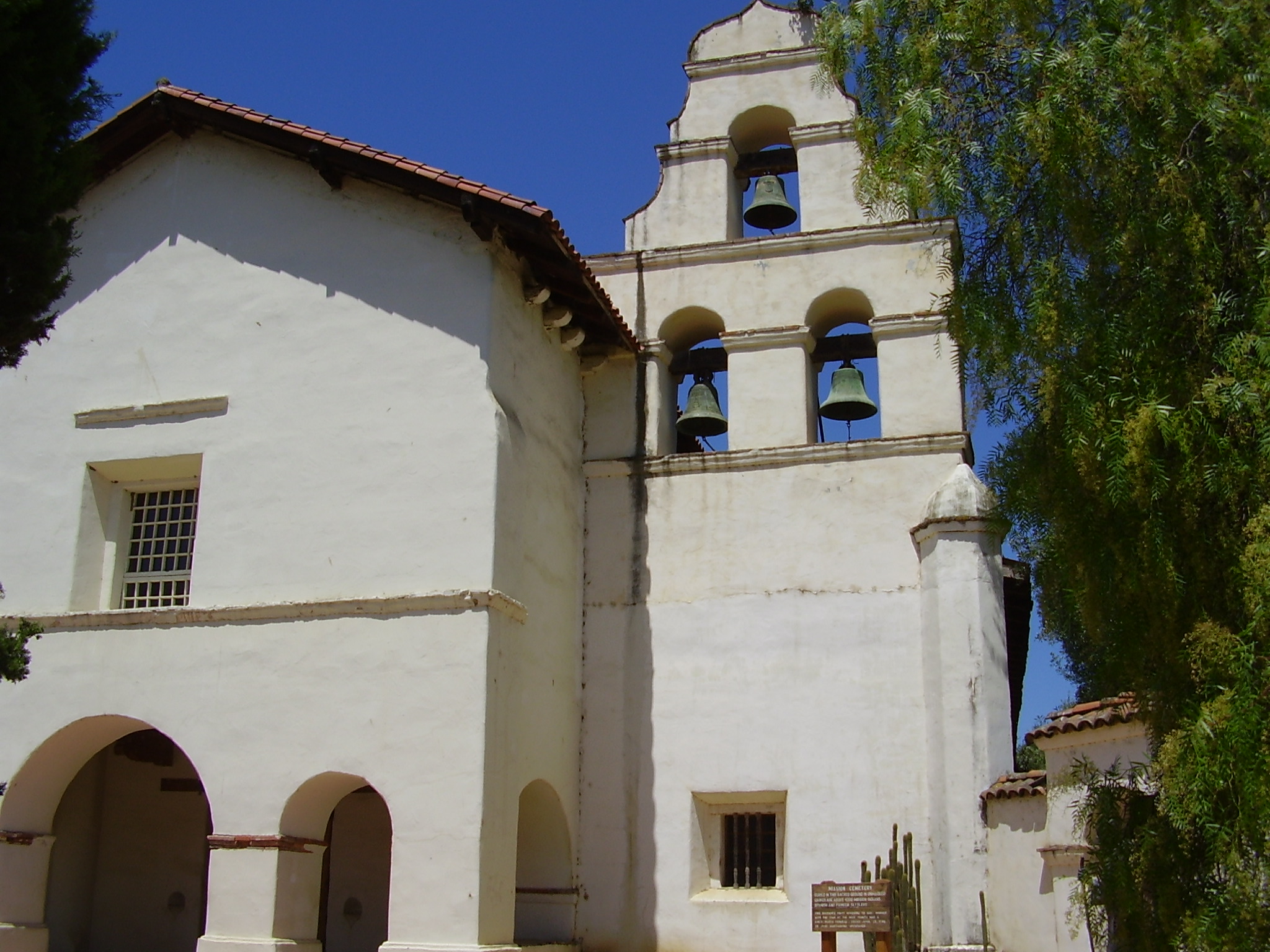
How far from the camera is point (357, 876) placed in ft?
46.7

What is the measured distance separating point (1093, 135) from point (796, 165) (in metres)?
7.94

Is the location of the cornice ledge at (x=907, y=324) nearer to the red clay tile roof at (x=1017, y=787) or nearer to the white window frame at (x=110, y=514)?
the red clay tile roof at (x=1017, y=787)

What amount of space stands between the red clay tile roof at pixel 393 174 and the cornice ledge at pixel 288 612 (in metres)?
3.50

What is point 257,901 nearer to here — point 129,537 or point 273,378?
point 129,537

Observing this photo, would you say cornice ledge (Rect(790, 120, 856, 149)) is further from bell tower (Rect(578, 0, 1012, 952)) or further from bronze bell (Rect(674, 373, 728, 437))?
bronze bell (Rect(674, 373, 728, 437))

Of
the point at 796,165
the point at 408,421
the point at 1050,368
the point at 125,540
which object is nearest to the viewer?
the point at 1050,368

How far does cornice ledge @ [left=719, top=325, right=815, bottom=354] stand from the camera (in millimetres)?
14852

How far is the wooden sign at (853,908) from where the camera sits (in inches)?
415

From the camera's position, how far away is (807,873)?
1302 centimetres

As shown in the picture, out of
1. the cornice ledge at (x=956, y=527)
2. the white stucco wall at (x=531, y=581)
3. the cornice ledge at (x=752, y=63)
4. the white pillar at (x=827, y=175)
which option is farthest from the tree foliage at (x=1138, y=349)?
the cornice ledge at (x=752, y=63)

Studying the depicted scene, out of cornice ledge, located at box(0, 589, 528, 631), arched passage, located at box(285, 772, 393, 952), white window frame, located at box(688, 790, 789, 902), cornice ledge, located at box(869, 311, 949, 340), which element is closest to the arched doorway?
arched passage, located at box(285, 772, 393, 952)

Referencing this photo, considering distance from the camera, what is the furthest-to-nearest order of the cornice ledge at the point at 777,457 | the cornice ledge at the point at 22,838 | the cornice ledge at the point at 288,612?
1. the cornice ledge at the point at 777,457
2. the cornice ledge at the point at 22,838
3. the cornice ledge at the point at 288,612

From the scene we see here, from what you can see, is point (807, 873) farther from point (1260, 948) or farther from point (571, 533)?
point (1260, 948)

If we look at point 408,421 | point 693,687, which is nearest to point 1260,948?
point 693,687
